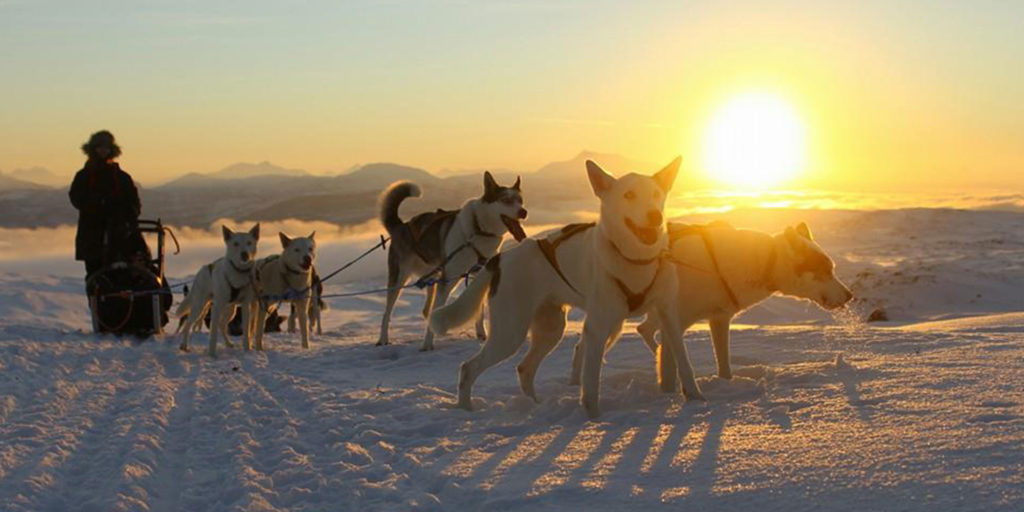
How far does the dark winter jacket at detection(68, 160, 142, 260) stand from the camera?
12.4m

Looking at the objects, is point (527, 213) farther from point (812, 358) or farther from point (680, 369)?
point (680, 369)

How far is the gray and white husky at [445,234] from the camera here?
10.5 m

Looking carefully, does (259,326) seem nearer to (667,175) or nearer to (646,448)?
(667,175)

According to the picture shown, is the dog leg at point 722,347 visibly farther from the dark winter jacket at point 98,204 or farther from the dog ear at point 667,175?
the dark winter jacket at point 98,204

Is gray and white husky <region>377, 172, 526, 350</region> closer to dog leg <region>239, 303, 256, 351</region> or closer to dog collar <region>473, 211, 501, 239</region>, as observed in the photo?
dog collar <region>473, 211, 501, 239</region>

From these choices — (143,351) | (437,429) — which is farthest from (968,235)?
(437,429)

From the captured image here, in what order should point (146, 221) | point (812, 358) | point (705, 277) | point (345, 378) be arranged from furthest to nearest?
point (146, 221) → point (345, 378) → point (812, 358) → point (705, 277)

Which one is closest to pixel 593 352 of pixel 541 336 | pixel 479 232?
pixel 541 336

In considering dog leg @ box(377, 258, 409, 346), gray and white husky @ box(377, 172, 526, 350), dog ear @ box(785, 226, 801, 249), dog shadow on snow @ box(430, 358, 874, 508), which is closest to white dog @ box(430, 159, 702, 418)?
dog shadow on snow @ box(430, 358, 874, 508)

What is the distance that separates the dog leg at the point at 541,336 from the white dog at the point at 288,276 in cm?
532

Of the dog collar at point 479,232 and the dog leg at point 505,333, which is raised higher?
the dog collar at point 479,232

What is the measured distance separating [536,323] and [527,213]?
4.12 metres

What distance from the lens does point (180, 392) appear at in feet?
25.8

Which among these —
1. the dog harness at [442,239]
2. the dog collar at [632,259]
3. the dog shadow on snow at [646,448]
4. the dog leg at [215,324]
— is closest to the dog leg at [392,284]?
the dog harness at [442,239]
